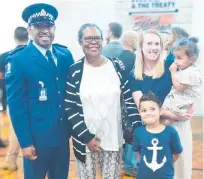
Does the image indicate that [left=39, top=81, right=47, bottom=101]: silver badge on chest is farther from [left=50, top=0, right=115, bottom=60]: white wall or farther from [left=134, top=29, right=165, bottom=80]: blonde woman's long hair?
[left=50, top=0, right=115, bottom=60]: white wall

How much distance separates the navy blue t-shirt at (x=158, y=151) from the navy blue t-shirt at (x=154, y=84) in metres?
0.23

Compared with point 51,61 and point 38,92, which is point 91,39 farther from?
point 38,92

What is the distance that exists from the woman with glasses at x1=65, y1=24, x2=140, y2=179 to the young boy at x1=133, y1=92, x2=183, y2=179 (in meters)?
0.13

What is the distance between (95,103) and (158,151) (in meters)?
0.45

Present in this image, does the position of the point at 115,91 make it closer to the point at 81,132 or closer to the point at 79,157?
the point at 81,132

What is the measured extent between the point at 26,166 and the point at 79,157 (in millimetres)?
331

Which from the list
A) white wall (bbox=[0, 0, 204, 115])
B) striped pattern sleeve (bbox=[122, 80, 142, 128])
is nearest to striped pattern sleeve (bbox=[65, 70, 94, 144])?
striped pattern sleeve (bbox=[122, 80, 142, 128])

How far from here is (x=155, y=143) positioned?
1915 mm

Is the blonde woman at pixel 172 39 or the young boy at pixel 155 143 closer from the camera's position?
the young boy at pixel 155 143

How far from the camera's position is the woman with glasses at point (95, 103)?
192 cm

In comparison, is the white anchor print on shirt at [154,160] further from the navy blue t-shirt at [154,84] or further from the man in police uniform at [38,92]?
the man in police uniform at [38,92]

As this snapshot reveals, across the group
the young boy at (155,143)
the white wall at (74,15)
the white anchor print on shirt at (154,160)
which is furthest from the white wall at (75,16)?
the white anchor print on shirt at (154,160)

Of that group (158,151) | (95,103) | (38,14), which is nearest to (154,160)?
(158,151)

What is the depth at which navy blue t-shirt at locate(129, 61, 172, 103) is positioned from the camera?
2.00 m
